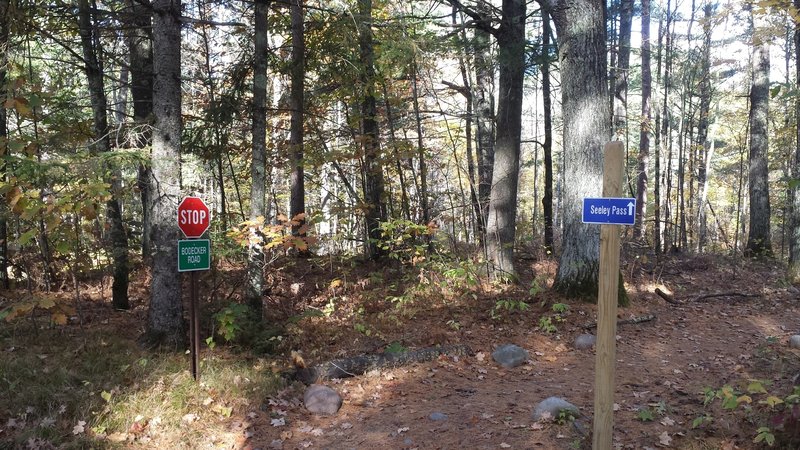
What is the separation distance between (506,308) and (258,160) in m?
5.08

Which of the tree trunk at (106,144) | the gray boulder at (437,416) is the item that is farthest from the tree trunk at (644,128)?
the tree trunk at (106,144)

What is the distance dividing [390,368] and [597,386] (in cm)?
353

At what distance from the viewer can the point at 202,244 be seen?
5711 millimetres

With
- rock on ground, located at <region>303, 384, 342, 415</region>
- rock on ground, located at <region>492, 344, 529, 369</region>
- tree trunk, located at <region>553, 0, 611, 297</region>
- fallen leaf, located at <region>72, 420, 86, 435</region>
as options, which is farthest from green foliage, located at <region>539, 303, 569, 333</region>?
fallen leaf, located at <region>72, 420, 86, 435</region>

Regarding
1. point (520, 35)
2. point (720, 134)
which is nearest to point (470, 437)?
point (520, 35)

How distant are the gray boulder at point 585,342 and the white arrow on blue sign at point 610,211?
416 cm

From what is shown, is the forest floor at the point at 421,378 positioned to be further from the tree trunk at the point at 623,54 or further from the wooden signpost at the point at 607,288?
the tree trunk at the point at 623,54

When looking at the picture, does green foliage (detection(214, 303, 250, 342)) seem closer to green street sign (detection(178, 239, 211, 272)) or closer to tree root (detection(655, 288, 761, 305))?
green street sign (detection(178, 239, 211, 272))

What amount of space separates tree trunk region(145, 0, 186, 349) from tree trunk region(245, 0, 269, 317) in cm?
138

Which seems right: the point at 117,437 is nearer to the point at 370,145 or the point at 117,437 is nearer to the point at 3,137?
the point at 3,137

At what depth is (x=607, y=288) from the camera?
12.0ft

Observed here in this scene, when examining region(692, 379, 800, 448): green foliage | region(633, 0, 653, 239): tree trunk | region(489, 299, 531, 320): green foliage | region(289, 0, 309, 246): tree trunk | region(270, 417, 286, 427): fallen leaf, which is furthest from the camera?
region(633, 0, 653, 239): tree trunk

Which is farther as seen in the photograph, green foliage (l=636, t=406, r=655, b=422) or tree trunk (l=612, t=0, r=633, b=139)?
tree trunk (l=612, t=0, r=633, b=139)

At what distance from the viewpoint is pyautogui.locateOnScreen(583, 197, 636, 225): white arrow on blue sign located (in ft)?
11.4
